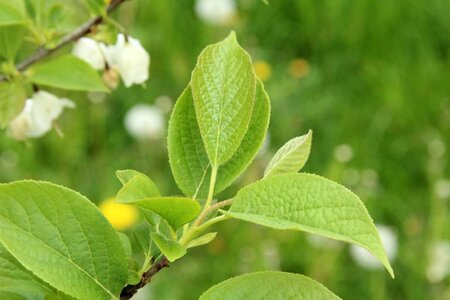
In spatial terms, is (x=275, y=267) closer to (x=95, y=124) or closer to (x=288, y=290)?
(x=95, y=124)

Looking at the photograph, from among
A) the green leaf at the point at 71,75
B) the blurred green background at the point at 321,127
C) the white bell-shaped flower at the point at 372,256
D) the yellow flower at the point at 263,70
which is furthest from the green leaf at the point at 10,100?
the yellow flower at the point at 263,70

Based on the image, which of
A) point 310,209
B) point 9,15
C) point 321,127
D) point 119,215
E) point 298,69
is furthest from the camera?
point 298,69

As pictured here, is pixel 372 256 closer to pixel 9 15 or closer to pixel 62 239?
pixel 9 15

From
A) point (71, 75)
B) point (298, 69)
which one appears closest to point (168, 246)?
point (71, 75)

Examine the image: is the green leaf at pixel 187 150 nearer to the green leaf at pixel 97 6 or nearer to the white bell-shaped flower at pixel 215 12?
the green leaf at pixel 97 6

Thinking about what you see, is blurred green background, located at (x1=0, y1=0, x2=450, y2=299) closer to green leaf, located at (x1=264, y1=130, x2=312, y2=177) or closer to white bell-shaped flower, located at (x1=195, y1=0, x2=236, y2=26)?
white bell-shaped flower, located at (x1=195, y1=0, x2=236, y2=26)

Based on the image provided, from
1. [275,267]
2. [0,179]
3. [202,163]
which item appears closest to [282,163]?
[202,163]
